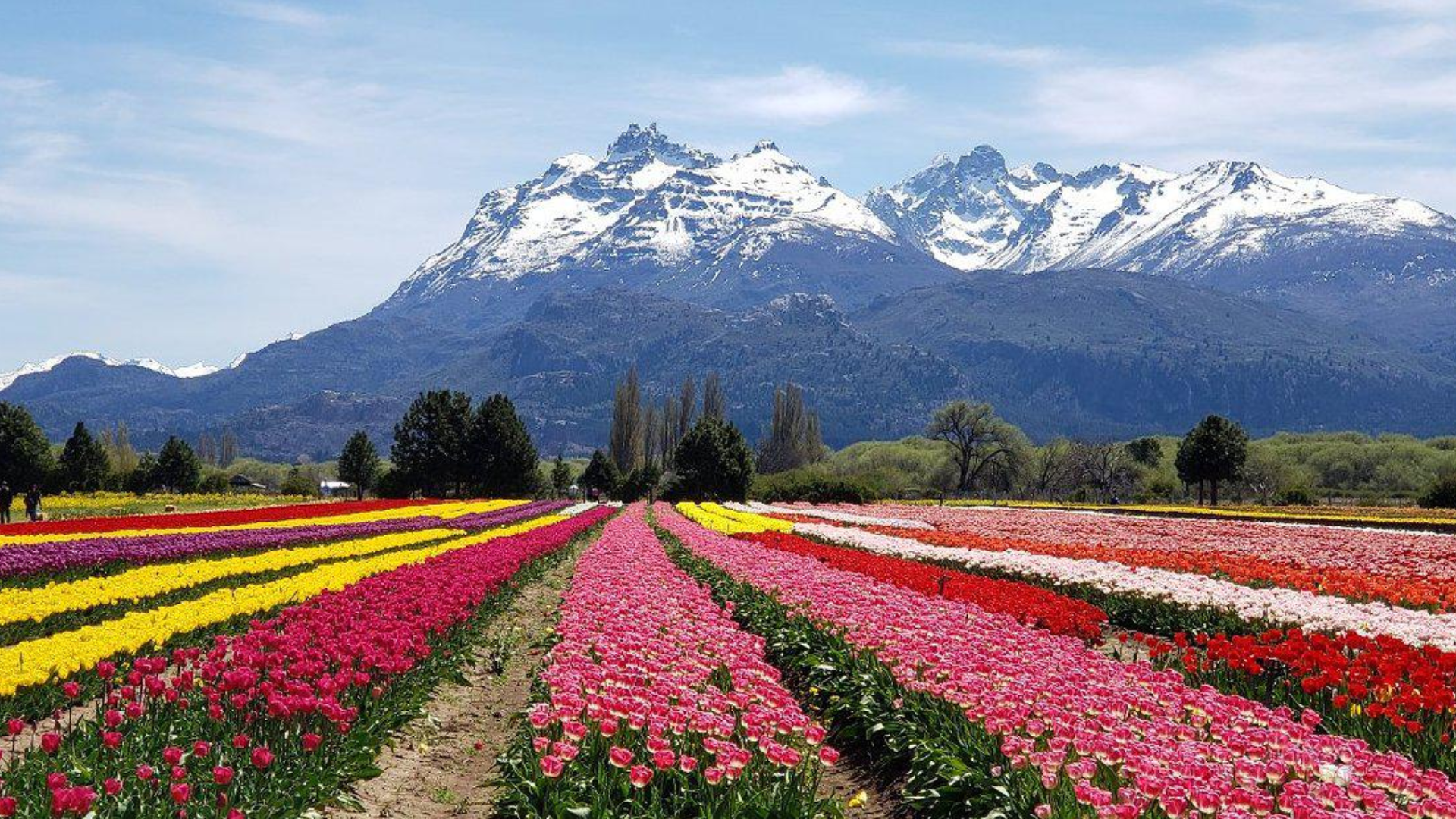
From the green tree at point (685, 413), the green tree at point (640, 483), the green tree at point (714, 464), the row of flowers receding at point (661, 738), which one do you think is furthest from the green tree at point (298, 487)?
the row of flowers receding at point (661, 738)

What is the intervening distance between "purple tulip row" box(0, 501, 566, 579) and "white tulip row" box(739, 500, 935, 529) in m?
14.3

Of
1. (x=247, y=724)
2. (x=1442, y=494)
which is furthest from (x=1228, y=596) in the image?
(x=1442, y=494)

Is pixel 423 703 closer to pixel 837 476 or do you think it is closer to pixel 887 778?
pixel 887 778

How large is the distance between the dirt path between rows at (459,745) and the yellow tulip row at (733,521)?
68.4 feet

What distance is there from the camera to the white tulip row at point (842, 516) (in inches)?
1687

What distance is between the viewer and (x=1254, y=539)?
107 ft

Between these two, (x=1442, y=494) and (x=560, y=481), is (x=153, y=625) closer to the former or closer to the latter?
(x=1442, y=494)

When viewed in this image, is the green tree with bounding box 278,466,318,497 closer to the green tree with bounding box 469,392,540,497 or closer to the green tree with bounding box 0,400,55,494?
the green tree with bounding box 469,392,540,497

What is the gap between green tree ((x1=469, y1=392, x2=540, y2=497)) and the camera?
289ft

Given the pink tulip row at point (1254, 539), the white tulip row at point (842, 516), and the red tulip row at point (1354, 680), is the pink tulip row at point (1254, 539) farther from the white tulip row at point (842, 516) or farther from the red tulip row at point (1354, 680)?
the red tulip row at point (1354, 680)

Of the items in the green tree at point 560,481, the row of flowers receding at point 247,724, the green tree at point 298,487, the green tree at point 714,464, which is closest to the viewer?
the row of flowers receding at point 247,724

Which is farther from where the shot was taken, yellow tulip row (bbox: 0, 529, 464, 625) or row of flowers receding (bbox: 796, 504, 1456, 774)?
yellow tulip row (bbox: 0, 529, 464, 625)

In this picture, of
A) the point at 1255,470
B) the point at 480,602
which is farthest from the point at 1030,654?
the point at 1255,470

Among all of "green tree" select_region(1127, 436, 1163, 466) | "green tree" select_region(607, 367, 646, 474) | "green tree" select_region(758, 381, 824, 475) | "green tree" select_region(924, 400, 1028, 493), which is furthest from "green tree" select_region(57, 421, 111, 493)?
"green tree" select_region(1127, 436, 1163, 466)
